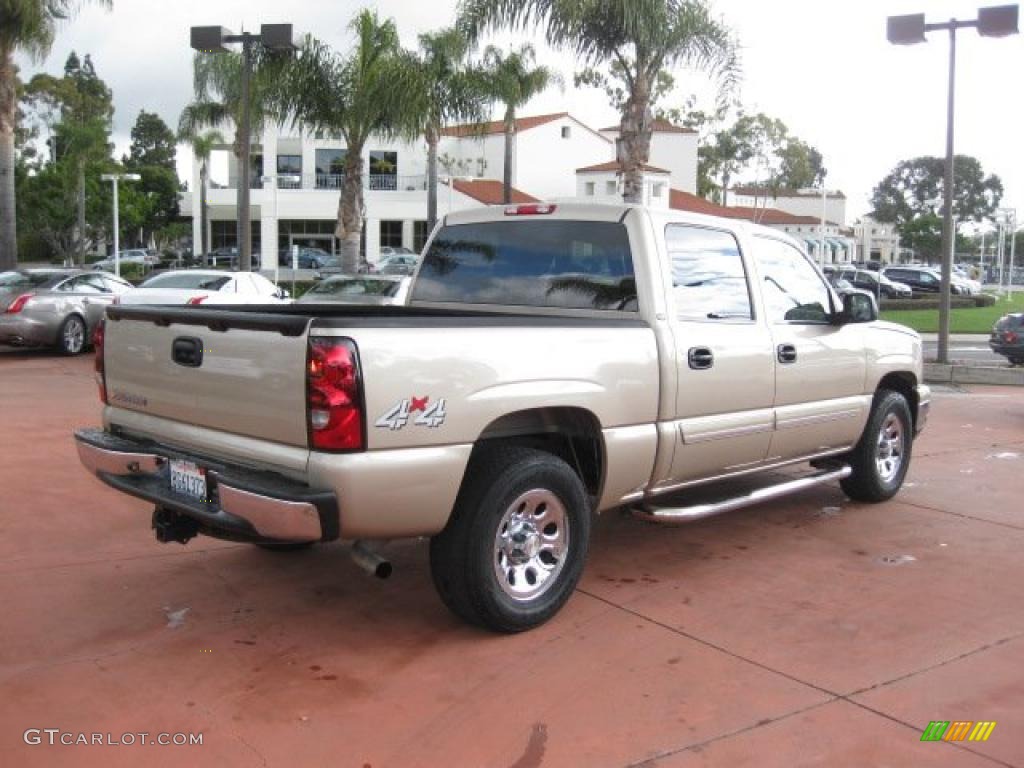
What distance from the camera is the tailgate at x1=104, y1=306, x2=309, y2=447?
13.2 ft

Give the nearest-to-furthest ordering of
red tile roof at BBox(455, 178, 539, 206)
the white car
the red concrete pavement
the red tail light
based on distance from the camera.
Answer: the red concrete pavement, the red tail light, the white car, red tile roof at BBox(455, 178, 539, 206)

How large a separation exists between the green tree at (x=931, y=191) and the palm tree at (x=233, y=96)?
101308 millimetres

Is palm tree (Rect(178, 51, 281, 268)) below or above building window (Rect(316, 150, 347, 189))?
below

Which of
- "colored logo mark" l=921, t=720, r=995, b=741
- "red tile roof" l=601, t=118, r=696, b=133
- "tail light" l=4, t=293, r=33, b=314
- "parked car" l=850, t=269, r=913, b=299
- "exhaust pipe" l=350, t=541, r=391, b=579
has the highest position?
"red tile roof" l=601, t=118, r=696, b=133

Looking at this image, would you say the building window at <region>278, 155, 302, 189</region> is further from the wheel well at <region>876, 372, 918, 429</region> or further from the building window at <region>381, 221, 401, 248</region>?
the wheel well at <region>876, 372, 918, 429</region>

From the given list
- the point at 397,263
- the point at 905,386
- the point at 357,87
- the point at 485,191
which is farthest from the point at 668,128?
the point at 905,386

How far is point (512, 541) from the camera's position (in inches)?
182

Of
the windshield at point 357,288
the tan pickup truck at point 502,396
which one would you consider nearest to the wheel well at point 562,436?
the tan pickup truck at point 502,396

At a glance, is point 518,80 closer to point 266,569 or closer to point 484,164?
point 484,164

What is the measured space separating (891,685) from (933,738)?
44cm

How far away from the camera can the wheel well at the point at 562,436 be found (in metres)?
4.63

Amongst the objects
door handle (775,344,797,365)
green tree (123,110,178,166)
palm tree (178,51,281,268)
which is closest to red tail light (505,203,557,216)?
door handle (775,344,797,365)

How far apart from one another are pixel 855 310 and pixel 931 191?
424 feet

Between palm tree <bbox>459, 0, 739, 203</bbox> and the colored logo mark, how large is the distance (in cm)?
1355
